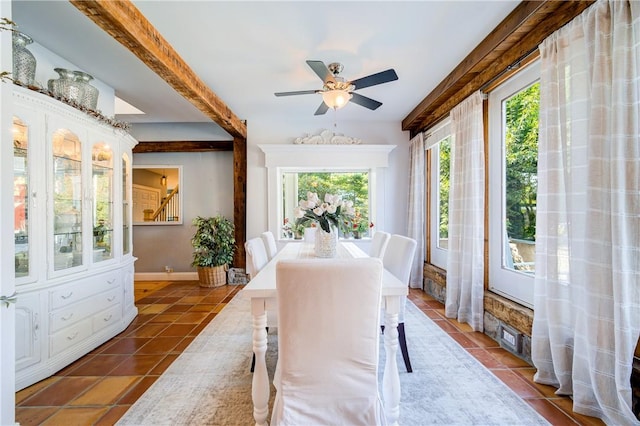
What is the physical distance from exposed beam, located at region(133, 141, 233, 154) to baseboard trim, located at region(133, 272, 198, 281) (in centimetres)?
215

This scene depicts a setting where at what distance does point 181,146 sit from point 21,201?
3.05 metres

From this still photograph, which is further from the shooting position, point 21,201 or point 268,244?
point 268,244

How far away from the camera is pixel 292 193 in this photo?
191 inches

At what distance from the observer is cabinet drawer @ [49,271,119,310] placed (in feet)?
7.12

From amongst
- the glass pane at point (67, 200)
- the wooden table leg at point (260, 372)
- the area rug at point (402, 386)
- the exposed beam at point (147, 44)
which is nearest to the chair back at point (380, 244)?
the area rug at point (402, 386)

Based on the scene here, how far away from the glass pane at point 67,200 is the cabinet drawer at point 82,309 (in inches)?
13.5

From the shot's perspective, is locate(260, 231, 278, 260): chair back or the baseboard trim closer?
locate(260, 231, 278, 260): chair back

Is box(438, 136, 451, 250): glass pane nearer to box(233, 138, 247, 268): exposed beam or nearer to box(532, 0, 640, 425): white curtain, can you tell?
box(532, 0, 640, 425): white curtain

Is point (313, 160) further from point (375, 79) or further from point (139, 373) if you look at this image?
point (139, 373)

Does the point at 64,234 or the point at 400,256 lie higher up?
the point at 64,234

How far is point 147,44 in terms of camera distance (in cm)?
196

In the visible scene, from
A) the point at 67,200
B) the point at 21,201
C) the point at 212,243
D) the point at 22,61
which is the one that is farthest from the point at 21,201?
the point at 212,243

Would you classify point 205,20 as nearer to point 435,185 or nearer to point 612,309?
point 612,309

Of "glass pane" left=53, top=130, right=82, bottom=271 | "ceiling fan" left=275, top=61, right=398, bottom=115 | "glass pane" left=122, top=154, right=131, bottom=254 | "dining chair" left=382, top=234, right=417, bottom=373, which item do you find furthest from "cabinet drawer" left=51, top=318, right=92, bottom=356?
"ceiling fan" left=275, top=61, right=398, bottom=115
